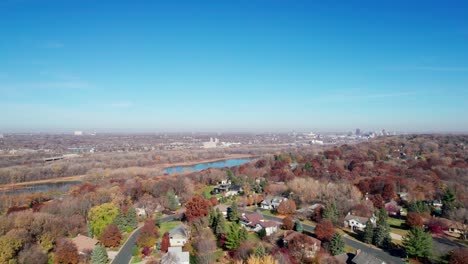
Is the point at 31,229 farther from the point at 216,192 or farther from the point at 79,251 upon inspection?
the point at 216,192

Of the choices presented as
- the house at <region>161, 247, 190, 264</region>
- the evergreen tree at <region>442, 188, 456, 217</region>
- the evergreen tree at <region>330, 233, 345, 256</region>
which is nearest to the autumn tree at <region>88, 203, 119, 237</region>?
the house at <region>161, 247, 190, 264</region>

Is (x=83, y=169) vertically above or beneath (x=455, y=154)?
beneath

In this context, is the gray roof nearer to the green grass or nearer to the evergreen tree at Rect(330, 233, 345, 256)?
the evergreen tree at Rect(330, 233, 345, 256)

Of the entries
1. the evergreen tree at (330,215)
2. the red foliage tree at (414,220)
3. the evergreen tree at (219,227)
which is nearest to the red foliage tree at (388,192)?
the red foliage tree at (414,220)

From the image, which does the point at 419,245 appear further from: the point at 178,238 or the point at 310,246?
→ the point at 178,238

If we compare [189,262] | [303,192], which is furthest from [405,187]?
[189,262]

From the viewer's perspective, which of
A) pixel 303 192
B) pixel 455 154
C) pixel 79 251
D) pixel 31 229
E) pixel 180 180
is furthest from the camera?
pixel 455 154
